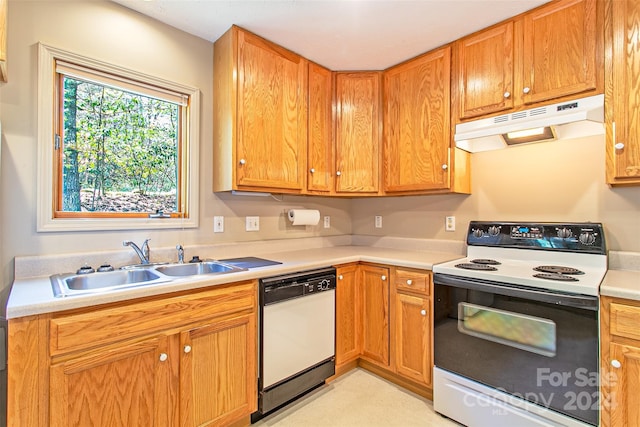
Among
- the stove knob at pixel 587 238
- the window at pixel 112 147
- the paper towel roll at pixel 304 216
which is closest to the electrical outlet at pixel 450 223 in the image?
the stove knob at pixel 587 238

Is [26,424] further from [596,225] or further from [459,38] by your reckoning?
[459,38]

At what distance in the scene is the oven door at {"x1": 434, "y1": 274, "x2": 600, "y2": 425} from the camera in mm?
1391

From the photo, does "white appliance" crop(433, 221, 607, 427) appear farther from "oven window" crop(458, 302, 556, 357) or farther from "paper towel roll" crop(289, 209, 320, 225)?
"paper towel roll" crop(289, 209, 320, 225)

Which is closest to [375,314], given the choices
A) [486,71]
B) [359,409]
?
[359,409]

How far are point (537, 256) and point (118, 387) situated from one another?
238 cm

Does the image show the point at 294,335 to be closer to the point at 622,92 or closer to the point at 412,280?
the point at 412,280

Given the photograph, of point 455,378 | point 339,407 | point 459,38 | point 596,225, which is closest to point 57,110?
point 339,407

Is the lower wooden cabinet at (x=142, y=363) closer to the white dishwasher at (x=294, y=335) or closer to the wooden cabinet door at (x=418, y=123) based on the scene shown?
the white dishwasher at (x=294, y=335)

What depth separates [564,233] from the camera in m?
1.90

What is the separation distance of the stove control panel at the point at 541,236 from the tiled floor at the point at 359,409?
117cm

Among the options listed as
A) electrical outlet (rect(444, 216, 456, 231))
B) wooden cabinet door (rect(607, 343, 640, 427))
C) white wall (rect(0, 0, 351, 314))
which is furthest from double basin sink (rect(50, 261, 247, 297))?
wooden cabinet door (rect(607, 343, 640, 427))

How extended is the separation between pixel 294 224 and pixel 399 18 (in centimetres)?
165

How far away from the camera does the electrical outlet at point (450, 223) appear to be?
248cm

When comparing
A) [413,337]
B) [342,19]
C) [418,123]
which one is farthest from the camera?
[418,123]
